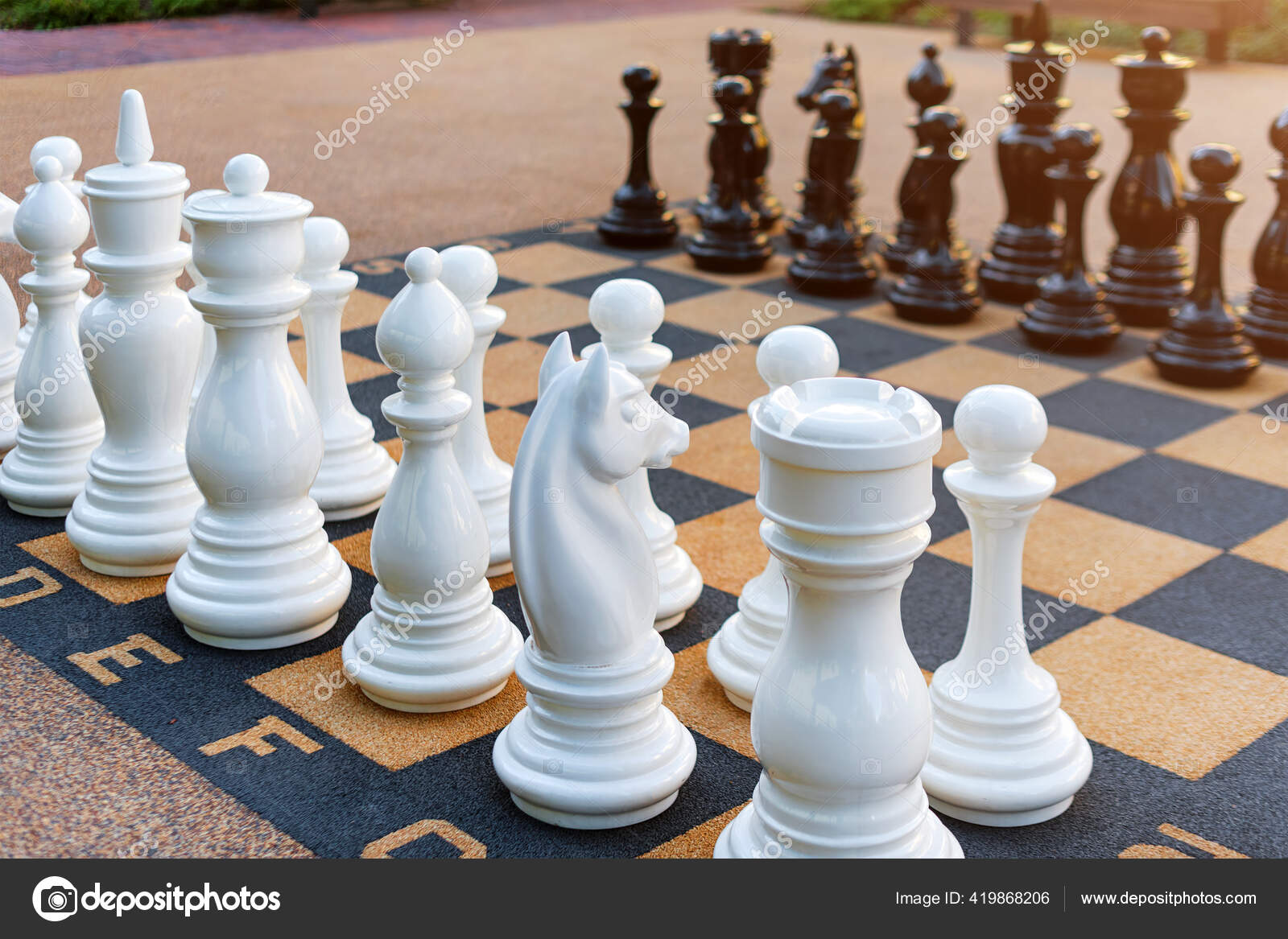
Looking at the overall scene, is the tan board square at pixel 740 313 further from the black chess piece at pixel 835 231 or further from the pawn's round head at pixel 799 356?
the pawn's round head at pixel 799 356

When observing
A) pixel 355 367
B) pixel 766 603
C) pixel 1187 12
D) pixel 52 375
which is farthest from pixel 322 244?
pixel 1187 12

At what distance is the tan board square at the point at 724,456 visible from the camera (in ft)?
6.51

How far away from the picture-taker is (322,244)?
1743mm

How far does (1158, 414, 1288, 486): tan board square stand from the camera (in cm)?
206

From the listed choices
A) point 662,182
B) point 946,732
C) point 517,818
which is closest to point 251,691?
point 517,818

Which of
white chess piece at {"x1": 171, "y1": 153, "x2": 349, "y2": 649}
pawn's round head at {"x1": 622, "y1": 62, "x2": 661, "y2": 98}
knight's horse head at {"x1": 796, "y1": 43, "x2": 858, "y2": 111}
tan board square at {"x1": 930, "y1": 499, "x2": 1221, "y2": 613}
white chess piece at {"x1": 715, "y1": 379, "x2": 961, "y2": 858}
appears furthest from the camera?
knight's horse head at {"x1": 796, "y1": 43, "x2": 858, "y2": 111}

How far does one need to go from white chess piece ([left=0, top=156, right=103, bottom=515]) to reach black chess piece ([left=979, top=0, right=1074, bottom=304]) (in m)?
1.90

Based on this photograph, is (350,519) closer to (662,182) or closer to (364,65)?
(662,182)

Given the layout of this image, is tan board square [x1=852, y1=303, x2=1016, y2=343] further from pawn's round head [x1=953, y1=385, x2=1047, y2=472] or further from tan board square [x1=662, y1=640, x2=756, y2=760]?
pawn's round head [x1=953, y1=385, x2=1047, y2=472]

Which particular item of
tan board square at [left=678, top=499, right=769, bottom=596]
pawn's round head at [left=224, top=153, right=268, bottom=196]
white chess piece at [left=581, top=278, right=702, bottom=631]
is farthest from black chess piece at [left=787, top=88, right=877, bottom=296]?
pawn's round head at [left=224, top=153, right=268, bottom=196]

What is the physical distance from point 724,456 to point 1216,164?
1.02 metres

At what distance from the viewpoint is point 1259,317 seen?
2590mm

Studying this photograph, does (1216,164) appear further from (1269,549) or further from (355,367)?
(355,367)

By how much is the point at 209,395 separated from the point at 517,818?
1.95 feet
